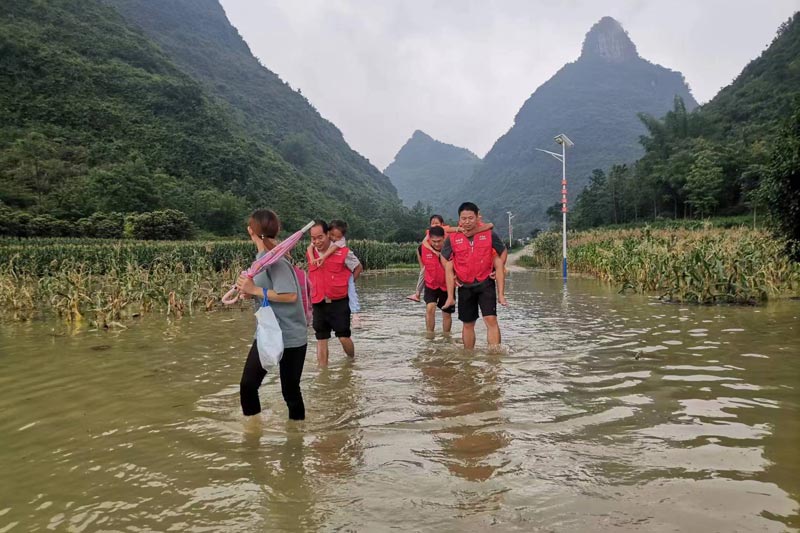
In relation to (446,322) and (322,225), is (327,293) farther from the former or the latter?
(446,322)

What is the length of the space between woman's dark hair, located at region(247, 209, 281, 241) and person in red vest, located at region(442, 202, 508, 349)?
3015 mm

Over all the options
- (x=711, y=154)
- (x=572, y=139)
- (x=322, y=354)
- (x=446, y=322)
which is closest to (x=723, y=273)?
(x=446, y=322)

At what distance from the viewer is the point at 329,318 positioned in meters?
6.33

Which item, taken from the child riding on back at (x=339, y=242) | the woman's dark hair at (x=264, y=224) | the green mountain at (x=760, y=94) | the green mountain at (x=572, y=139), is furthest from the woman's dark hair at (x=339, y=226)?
the green mountain at (x=572, y=139)

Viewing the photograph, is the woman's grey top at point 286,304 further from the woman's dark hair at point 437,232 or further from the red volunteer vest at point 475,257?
the woman's dark hair at point 437,232

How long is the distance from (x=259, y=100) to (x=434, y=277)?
12676cm

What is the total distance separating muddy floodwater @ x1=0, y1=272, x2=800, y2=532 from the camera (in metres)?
2.67

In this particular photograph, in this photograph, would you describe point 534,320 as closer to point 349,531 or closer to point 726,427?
point 726,427

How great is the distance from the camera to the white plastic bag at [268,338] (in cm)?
378

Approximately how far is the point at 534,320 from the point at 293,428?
6625mm

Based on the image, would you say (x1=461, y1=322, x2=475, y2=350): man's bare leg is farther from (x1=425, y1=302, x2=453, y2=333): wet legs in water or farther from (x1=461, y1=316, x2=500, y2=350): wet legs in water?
(x1=425, y1=302, x2=453, y2=333): wet legs in water

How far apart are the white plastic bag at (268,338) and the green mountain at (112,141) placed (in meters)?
36.2

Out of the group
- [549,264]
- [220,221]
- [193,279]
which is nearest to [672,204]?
[549,264]

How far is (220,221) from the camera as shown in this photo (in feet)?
172
